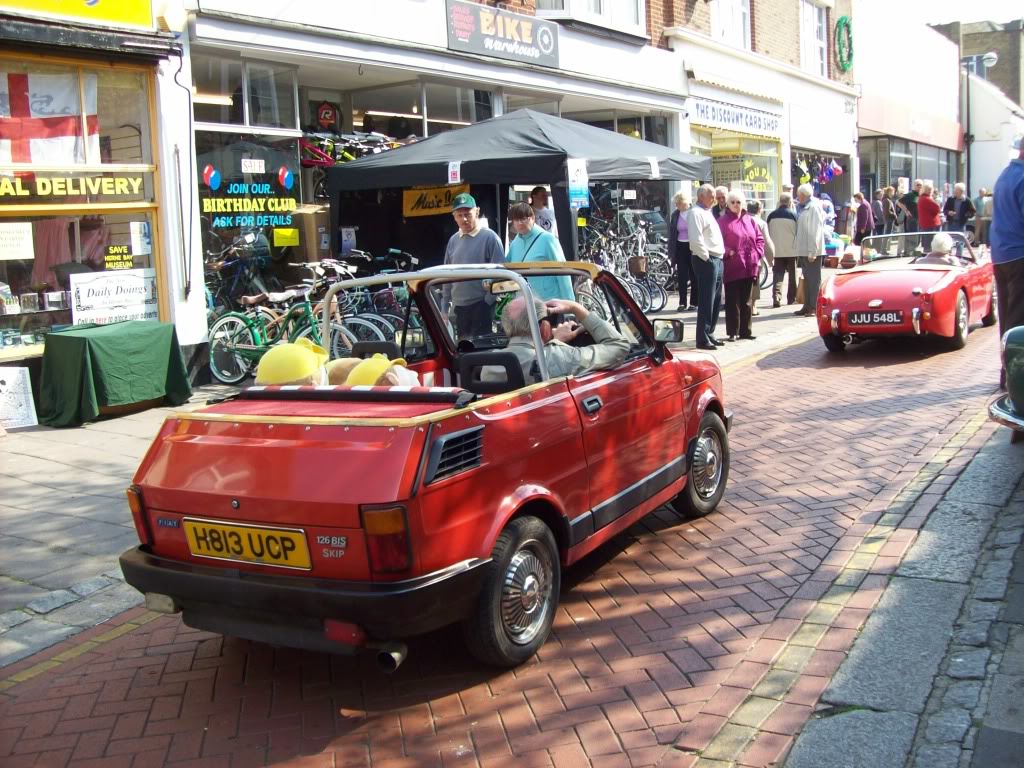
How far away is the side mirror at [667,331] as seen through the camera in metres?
5.44

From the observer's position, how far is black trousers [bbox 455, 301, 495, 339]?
226 inches

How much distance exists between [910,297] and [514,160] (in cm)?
453

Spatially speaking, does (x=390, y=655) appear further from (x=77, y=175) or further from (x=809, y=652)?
(x=77, y=175)

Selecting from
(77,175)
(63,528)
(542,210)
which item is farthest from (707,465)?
(77,175)

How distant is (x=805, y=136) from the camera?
1026 inches

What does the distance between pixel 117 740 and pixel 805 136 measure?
2532cm

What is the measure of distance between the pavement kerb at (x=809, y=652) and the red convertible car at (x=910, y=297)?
5296 mm

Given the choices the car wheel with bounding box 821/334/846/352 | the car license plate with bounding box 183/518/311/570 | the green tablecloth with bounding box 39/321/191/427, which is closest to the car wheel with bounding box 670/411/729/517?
the car license plate with bounding box 183/518/311/570

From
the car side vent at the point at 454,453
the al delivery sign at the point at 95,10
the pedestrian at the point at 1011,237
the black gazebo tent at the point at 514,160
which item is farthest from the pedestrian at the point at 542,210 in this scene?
the car side vent at the point at 454,453

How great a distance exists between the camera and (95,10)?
946 centimetres

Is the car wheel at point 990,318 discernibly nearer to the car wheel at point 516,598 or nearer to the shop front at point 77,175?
the shop front at point 77,175

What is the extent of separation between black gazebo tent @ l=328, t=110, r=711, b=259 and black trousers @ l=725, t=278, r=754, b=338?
1.66 meters

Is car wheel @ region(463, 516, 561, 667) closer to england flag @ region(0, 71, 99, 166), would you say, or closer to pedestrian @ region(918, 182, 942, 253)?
england flag @ region(0, 71, 99, 166)

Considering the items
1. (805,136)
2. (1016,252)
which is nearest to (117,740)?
(1016,252)
